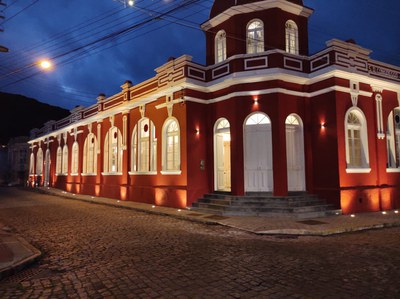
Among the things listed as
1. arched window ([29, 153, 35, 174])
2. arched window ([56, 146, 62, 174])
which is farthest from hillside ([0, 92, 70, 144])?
arched window ([56, 146, 62, 174])

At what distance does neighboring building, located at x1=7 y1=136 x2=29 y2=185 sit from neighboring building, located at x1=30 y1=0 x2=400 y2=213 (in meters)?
29.6

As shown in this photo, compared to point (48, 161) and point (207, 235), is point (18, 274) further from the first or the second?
point (48, 161)

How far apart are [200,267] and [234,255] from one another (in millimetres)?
1072

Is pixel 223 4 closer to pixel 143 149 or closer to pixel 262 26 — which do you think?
pixel 262 26

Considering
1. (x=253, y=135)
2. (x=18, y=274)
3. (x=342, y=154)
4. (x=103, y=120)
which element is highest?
(x=103, y=120)

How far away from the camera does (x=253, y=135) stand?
494 inches

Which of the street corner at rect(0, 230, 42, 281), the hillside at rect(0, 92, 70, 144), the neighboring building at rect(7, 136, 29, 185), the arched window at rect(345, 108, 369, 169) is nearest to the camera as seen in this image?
the street corner at rect(0, 230, 42, 281)

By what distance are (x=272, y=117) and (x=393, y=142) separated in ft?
19.3

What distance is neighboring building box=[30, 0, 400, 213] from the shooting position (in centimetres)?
1205

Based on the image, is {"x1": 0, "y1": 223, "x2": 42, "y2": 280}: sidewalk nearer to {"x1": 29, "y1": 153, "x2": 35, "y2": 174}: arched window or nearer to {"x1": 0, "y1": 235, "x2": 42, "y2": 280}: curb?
{"x1": 0, "y1": 235, "x2": 42, "y2": 280}: curb

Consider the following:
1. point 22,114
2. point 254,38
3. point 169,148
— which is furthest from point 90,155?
point 22,114

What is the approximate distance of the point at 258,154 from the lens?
1243 cm

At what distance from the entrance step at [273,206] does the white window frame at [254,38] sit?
599 centimetres

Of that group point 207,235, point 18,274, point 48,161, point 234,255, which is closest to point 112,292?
point 18,274
